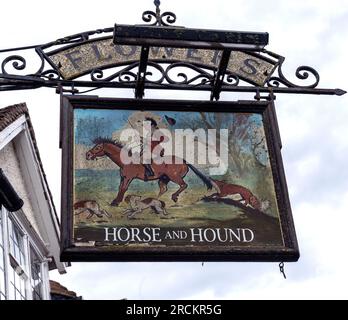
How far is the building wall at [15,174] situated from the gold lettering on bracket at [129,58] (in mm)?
2939

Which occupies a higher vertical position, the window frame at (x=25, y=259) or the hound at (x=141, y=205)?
the window frame at (x=25, y=259)

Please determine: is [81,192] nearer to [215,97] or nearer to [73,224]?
[73,224]

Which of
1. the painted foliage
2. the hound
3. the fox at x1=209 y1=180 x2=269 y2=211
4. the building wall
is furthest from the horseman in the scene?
the building wall

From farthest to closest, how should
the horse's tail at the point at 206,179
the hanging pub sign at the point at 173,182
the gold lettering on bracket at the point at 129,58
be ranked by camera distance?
1. the gold lettering on bracket at the point at 129,58
2. the horse's tail at the point at 206,179
3. the hanging pub sign at the point at 173,182

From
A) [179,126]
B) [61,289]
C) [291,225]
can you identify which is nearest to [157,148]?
[179,126]

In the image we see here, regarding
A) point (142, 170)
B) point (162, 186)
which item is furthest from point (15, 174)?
point (162, 186)

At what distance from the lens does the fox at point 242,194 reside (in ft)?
29.1

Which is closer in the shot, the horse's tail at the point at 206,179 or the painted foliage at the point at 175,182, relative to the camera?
the painted foliage at the point at 175,182

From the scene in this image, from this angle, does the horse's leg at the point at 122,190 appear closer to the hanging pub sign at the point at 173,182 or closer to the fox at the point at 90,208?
the hanging pub sign at the point at 173,182

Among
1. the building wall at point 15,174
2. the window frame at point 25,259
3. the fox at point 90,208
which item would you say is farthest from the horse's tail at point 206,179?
the building wall at point 15,174

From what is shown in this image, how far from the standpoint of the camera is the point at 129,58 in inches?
381

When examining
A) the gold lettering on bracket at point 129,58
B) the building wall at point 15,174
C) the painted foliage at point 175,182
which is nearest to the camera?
the painted foliage at point 175,182

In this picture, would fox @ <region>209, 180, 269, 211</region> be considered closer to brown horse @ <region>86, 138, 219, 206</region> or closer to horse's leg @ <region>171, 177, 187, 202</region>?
brown horse @ <region>86, 138, 219, 206</region>

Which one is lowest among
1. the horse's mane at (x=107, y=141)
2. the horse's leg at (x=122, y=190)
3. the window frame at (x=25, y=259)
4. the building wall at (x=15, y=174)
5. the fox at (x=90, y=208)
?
the fox at (x=90, y=208)
